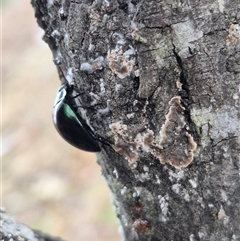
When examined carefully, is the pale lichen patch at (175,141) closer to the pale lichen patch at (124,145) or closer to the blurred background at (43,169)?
the pale lichen patch at (124,145)

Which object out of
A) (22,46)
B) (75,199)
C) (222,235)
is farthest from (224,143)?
(22,46)

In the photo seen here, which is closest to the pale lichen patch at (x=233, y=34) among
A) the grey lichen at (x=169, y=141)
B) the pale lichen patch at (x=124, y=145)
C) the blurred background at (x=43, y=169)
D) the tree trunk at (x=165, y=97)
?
the tree trunk at (x=165, y=97)

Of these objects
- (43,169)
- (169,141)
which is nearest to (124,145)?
(169,141)

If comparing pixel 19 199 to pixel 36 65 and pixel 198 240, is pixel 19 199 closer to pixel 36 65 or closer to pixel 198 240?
pixel 36 65

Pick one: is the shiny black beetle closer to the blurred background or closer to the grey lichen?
the grey lichen

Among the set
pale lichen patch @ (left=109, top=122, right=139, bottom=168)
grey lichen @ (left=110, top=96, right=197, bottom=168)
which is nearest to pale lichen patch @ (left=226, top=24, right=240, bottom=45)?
grey lichen @ (left=110, top=96, right=197, bottom=168)

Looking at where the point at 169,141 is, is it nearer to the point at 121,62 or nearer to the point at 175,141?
the point at 175,141
